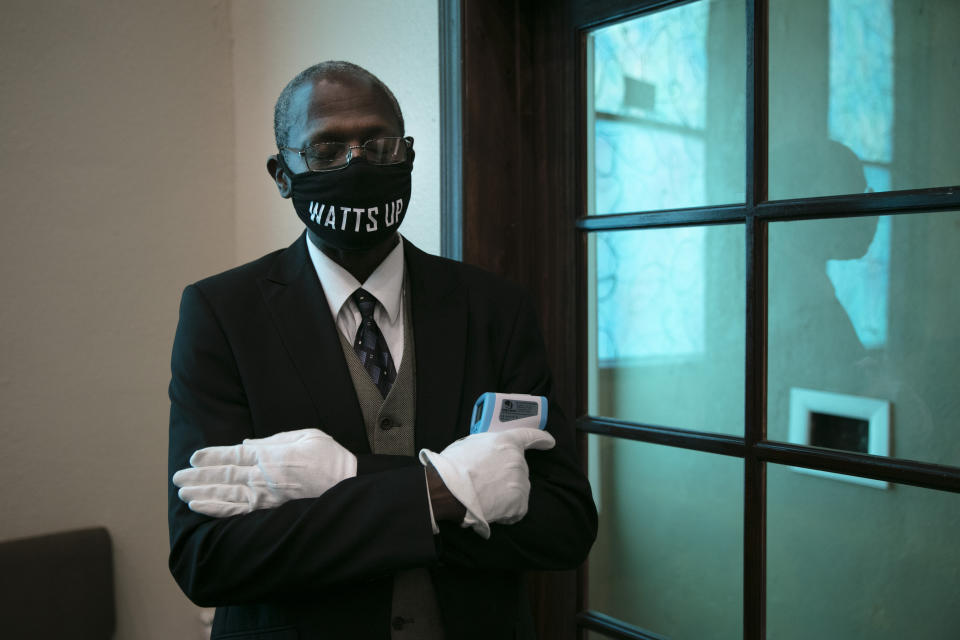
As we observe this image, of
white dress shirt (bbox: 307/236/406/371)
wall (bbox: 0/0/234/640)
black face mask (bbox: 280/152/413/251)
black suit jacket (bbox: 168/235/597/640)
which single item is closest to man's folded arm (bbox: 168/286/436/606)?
black suit jacket (bbox: 168/235/597/640)

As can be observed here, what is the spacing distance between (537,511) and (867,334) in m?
0.64

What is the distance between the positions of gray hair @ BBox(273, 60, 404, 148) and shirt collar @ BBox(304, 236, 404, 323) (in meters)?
0.19

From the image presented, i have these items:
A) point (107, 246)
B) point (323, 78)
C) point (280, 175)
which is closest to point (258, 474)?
point (280, 175)

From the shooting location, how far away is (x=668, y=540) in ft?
4.87

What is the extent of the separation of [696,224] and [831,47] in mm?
372

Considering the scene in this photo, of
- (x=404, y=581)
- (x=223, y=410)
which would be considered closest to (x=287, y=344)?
(x=223, y=410)

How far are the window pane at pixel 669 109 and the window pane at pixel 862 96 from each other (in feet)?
0.28

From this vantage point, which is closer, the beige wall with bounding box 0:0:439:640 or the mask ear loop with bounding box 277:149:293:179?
the mask ear loop with bounding box 277:149:293:179

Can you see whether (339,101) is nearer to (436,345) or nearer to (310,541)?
(436,345)

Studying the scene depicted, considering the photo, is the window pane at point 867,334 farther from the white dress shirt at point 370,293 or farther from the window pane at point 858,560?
the white dress shirt at point 370,293

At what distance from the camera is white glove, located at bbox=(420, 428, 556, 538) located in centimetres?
90

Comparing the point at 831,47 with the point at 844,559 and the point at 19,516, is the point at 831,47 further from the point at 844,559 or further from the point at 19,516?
the point at 19,516

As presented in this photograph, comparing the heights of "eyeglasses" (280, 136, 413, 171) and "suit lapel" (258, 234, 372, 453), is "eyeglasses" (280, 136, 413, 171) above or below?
above

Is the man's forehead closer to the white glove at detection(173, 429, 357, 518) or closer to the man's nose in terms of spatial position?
the man's nose
